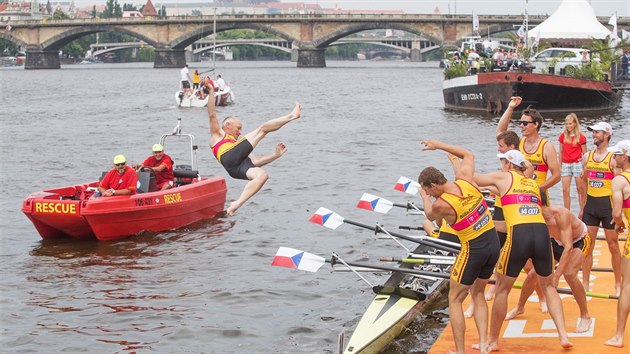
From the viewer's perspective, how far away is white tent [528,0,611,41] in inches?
2032

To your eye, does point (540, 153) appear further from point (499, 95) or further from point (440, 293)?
point (499, 95)

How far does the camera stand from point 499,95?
45.4m

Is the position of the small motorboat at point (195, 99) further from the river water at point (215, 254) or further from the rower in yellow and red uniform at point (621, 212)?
the rower in yellow and red uniform at point (621, 212)

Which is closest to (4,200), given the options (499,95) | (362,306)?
(362,306)

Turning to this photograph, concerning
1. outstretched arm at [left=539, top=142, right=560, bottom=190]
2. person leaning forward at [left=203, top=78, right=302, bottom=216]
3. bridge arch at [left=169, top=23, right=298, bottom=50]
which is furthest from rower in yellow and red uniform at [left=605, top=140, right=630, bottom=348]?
bridge arch at [left=169, top=23, right=298, bottom=50]

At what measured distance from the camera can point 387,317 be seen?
12078 millimetres

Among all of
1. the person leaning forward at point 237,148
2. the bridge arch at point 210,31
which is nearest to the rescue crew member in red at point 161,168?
the person leaning forward at point 237,148

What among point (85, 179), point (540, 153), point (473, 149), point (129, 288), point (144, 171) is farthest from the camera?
point (473, 149)

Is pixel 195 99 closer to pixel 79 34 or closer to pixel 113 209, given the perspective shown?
pixel 113 209

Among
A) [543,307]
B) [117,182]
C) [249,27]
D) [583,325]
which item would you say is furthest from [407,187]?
[249,27]

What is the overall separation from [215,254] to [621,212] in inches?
378

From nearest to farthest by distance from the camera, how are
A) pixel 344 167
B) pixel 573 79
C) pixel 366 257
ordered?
1. pixel 366 257
2. pixel 344 167
3. pixel 573 79

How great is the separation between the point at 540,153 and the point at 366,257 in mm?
6394

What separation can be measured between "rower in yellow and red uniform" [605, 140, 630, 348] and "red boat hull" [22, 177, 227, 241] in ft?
33.9
